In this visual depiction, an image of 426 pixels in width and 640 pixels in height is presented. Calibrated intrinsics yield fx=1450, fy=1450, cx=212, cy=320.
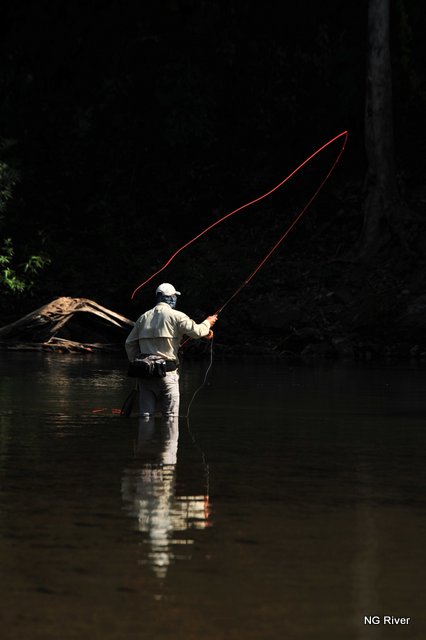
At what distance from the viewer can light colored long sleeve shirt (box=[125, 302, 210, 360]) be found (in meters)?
16.5

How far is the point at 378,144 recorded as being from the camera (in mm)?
39656

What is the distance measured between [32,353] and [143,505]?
23.8 meters

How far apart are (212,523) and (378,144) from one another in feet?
103

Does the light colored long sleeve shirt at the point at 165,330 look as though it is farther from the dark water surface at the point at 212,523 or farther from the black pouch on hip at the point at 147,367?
the dark water surface at the point at 212,523

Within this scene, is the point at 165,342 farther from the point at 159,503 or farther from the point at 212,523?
the point at 212,523

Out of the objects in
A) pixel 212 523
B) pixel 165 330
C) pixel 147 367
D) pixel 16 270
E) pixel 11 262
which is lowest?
pixel 212 523

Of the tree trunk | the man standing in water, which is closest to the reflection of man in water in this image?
the man standing in water

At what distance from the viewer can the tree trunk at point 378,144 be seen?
38.9 metres

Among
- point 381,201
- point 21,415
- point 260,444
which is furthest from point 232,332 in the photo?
point 260,444

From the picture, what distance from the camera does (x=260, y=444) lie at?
14.5 m

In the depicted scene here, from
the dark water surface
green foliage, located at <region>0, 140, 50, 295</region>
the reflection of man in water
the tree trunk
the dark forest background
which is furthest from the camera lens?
the tree trunk

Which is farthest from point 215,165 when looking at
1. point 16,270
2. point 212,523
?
point 212,523

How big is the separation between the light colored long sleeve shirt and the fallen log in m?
17.3

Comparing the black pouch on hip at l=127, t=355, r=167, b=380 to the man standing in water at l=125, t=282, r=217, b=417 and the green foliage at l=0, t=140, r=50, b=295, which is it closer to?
the man standing in water at l=125, t=282, r=217, b=417
